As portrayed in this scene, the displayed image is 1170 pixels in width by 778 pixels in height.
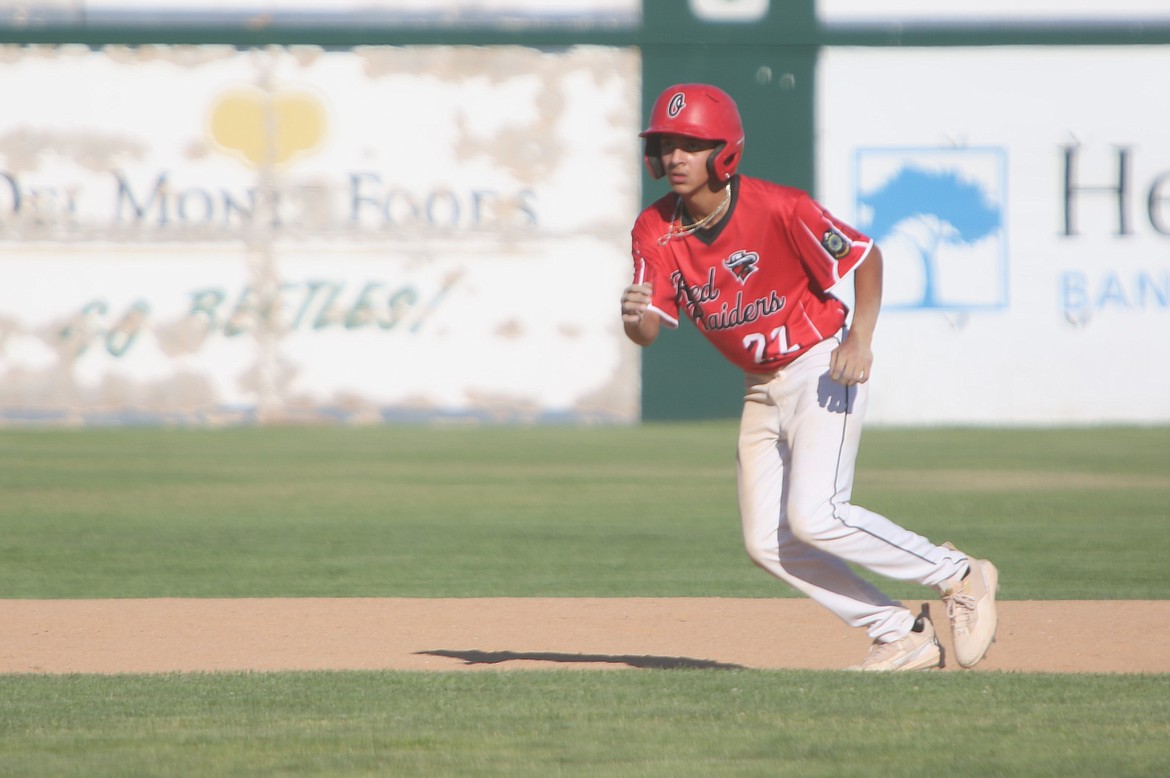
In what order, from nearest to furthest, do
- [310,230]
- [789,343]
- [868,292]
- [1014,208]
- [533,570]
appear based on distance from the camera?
[868,292]
[789,343]
[533,570]
[310,230]
[1014,208]

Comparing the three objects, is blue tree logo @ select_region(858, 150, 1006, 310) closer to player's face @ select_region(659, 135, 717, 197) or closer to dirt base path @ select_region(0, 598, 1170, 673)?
dirt base path @ select_region(0, 598, 1170, 673)

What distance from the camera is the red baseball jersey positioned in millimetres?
5301

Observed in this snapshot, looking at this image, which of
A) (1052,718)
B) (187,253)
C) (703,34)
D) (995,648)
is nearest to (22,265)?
(187,253)

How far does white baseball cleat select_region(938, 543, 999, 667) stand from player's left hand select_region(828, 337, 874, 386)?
78 centimetres

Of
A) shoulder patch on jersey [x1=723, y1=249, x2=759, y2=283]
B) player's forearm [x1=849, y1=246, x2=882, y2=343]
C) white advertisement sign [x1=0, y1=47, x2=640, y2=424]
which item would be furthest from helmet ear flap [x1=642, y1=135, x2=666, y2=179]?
white advertisement sign [x1=0, y1=47, x2=640, y2=424]

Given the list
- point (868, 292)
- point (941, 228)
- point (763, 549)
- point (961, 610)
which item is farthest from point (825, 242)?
point (941, 228)

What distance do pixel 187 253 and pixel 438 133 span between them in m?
3.14

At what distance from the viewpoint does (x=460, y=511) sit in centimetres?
1156

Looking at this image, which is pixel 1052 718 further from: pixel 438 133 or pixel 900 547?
pixel 438 133

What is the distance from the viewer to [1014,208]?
1972 centimetres

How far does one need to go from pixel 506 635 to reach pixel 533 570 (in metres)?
2.11

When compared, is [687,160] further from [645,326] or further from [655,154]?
[645,326]

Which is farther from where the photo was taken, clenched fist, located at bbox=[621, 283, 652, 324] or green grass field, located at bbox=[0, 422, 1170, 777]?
clenched fist, located at bbox=[621, 283, 652, 324]

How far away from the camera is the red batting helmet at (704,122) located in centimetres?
521
